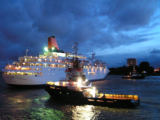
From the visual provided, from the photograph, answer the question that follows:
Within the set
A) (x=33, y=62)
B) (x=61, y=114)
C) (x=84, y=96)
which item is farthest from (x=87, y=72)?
(x=61, y=114)

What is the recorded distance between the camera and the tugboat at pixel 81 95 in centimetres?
2159

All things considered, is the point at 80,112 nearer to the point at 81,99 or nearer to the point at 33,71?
the point at 81,99

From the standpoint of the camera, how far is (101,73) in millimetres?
81750

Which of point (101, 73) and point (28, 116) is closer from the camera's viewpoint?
point (28, 116)

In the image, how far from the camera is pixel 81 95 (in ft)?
79.3

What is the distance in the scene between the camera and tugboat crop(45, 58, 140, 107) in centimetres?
2159

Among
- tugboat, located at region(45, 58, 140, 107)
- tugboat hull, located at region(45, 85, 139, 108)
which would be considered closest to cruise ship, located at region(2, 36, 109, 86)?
tugboat, located at region(45, 58, 140, 107)

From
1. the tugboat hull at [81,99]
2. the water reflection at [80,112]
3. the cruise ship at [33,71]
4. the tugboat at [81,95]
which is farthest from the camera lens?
the cruise ship at [33,71]

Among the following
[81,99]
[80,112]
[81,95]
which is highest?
[81,95]

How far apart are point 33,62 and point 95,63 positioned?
44.3 m

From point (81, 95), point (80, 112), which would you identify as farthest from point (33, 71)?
point (80, 112)

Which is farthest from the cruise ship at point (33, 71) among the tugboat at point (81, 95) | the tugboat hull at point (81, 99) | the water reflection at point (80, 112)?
the water reflection at point (80, 112)

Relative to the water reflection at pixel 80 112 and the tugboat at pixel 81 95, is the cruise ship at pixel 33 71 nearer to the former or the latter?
the tugboat at pixel 81 95

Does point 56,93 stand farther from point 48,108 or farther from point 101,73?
point 101,73
